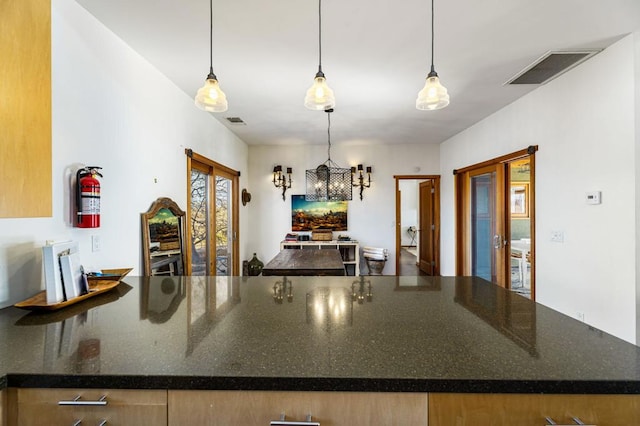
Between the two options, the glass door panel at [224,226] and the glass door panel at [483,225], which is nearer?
the glass door panel at [483,225]

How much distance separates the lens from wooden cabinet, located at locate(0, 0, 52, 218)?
97cm

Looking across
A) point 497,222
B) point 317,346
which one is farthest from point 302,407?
point 497,222

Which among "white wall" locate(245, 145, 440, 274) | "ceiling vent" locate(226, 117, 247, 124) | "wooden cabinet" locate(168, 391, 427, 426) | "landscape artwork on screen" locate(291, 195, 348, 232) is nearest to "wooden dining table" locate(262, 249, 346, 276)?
"wooden cabinet" locate(168, 391, 427, 426)

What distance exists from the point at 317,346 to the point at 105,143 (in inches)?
80.2

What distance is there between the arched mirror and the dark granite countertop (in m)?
1.18

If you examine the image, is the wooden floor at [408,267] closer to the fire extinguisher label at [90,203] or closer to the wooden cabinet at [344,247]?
the wooden cabinet at [344,247]

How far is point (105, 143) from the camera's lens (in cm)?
202

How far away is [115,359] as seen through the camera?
831 millimetres

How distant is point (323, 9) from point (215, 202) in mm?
2968

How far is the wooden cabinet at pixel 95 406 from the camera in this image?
2.51ft

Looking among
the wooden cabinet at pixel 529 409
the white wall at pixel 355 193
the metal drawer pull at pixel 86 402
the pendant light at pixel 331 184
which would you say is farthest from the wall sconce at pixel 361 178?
the metal drawer pull at pixel 86 402

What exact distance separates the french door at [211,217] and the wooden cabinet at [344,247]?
0.97m

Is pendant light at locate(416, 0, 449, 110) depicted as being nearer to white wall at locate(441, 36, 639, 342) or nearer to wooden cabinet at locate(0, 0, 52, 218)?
white wall at locate(441, 36, 639, 342)

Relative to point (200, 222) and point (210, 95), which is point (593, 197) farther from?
point (200, 222)
